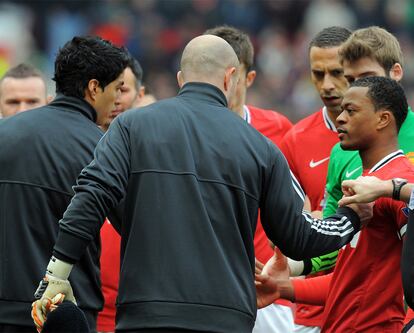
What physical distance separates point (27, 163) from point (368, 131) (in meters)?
1.84

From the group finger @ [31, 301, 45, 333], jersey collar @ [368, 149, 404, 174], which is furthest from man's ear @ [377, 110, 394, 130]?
finger @ [31, 301, 45, 333]

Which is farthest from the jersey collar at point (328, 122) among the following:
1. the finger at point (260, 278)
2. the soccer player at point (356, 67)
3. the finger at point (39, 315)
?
the finger at point (39, 315)

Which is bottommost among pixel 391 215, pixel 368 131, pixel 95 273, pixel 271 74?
pixel 271 74

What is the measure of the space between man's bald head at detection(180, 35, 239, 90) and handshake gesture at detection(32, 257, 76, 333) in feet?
3.92

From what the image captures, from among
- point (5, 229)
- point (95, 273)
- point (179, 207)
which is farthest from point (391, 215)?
point (5, 229)

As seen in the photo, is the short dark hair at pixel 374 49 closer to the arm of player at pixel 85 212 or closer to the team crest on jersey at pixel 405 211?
the team crest on jersey at pixel 405 211

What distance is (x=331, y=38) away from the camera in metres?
7.76

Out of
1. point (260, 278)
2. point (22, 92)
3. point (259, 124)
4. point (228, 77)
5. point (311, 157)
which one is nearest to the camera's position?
point (228, 77)

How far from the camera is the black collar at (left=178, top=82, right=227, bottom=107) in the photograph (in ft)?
19.1

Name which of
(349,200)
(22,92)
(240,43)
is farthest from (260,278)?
(22,92)

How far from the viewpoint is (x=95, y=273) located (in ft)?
20.9

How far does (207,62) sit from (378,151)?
990mm

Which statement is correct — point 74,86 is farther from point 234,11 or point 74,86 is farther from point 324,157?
point 234,11

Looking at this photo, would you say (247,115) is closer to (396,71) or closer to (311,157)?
(311,157)
